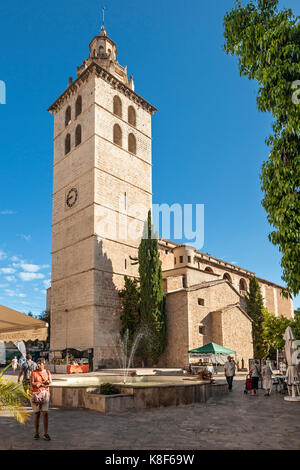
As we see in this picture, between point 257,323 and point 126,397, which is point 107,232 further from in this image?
point 126,397

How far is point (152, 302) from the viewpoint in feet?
92.6

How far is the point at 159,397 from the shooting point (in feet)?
36.3

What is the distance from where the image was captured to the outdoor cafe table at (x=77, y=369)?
24.0 meters

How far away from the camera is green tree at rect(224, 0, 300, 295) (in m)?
8.65

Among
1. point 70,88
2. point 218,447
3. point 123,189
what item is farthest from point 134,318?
point 218,447

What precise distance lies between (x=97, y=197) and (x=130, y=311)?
9.01 m

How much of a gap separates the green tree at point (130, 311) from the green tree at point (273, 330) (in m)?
12.9

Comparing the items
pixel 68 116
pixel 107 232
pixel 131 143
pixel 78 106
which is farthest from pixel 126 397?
pixel 68 116

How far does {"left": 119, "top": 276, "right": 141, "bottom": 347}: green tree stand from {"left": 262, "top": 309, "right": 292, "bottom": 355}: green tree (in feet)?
42.3

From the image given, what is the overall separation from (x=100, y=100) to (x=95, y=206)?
949 cm

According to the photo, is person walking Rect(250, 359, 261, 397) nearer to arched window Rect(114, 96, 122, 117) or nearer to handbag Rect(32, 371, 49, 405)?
handbag Rect(32, 371, 49, 405)

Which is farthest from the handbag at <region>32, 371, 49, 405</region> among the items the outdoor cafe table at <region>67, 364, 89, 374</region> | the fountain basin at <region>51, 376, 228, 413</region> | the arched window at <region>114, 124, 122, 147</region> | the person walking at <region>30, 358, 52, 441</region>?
the arched window at <region>114, 124, 122, 147</region>

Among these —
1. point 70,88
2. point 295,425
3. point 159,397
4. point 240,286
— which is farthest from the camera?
point 240,286

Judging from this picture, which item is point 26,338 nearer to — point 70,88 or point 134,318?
point 134,318
